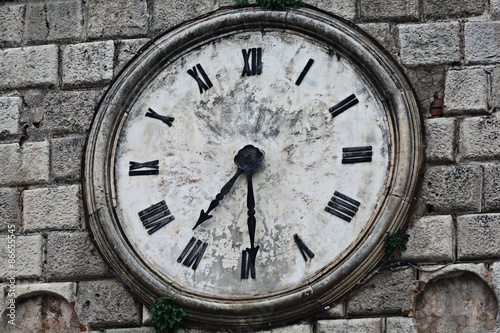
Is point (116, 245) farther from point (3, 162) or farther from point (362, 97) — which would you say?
point (362, 97)

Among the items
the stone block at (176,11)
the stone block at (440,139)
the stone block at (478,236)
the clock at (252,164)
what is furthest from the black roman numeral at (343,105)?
the stone block at (176,11)

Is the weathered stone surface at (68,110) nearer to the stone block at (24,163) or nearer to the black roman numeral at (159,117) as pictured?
the stone block at (24,163)

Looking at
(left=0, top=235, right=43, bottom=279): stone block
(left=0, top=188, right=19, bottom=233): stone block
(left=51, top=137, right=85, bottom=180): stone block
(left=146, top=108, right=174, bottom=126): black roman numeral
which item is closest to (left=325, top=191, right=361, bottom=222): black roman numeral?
(left=146, top=108, right=174, bottom=126): black roman numeral

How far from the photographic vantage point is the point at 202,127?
25.1 ft

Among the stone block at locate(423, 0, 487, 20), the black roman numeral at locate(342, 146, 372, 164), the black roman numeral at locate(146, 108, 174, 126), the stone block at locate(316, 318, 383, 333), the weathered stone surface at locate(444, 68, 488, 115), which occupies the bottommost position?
the stone block at locate(316, 318, 383, 333)

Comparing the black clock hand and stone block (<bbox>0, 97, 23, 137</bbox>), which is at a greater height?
stone block (<bbox>0, 97, 23, 137</bbox>)

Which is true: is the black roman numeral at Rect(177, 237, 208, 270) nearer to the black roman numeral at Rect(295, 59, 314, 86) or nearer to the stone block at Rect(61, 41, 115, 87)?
the black roman numeral at Rect(295, 59, 314, 86)

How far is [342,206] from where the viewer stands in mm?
7191

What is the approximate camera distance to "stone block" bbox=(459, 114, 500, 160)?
23.5 feet

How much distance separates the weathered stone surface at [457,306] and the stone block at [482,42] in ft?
5.40

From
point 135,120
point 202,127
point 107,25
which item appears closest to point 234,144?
point 202,127

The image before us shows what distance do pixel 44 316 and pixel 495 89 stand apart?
3.78 metres

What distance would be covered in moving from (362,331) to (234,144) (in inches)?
67.6

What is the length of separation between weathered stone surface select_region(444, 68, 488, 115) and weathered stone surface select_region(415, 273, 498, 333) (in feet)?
4.06
